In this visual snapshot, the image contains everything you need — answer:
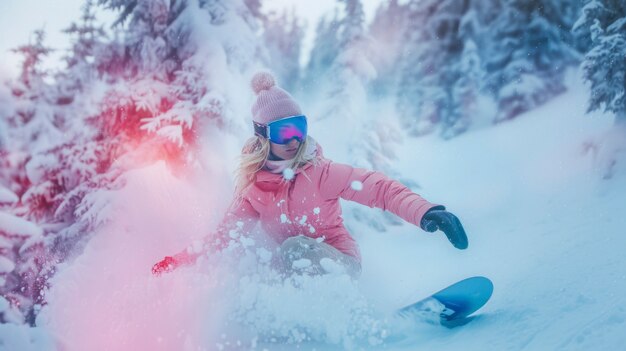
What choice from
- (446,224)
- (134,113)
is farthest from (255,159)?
(134,113)

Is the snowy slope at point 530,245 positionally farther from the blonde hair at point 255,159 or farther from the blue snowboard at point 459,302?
the blonde hair at point 255,159

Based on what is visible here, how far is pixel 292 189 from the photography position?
2854mm

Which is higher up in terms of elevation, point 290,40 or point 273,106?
point 290,40

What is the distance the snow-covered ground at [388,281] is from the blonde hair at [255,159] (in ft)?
1.96

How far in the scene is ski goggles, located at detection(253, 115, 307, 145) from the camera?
2.75 metres

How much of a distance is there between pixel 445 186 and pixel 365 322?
4193 mm

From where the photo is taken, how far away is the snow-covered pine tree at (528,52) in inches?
321

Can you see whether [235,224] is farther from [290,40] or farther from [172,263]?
[290,40]

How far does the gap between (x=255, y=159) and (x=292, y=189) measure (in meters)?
0.39

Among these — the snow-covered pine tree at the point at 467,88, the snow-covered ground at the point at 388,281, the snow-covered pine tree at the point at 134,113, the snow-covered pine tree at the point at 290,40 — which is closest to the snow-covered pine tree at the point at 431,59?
the snow-covered pine tree at the point at 467,88

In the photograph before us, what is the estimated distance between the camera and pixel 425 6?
10211mm

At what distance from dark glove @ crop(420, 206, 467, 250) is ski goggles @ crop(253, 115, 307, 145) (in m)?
1.12

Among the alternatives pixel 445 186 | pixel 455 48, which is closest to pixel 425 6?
pixel 455 48

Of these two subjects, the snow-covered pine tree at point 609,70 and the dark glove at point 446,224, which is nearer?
the dark glove at point 446,224
